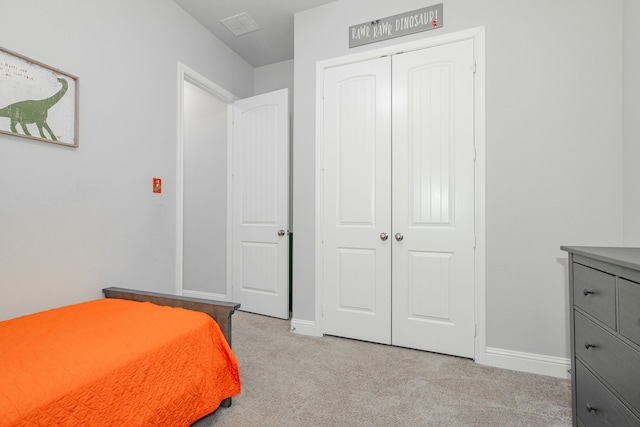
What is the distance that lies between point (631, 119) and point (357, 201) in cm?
174

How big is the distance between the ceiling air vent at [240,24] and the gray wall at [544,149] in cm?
172

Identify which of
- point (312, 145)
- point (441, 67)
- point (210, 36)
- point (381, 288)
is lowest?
point (381, 288)

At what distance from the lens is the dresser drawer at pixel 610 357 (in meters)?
1.03

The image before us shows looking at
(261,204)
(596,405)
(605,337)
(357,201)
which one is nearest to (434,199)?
(357,201)

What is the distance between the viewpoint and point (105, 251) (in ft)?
6.90

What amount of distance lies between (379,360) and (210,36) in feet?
10.8

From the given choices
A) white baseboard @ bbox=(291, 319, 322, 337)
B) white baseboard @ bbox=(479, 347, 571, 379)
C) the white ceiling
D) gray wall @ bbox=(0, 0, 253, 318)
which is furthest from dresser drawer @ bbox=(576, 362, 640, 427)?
the white ceiling

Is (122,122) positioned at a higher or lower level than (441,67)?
lower

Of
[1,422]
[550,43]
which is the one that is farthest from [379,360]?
[550,43]

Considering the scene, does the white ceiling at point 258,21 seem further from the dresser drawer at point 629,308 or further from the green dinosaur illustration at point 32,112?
the dresser drawer at point 629,308

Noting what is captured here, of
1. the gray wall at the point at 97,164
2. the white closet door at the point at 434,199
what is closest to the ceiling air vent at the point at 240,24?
the gray wall at the point at 97,164

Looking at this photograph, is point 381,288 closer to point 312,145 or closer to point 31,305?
point 312,145

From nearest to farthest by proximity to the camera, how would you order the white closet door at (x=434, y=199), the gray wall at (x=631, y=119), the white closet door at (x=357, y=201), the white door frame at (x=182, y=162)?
the gray wall at (x=631, y=119) → the white closet door at (x=434, y=199) → the white closet door at (x=357, y=201) → the white door frame at (x=182, y=162)

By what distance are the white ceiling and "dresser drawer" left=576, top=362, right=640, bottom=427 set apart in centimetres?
302
